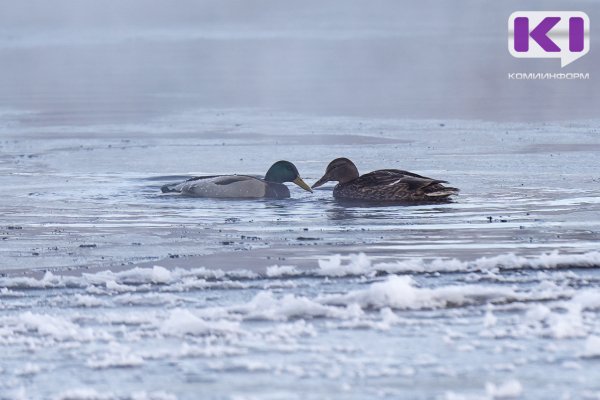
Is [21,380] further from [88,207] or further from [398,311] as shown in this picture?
[88,207]

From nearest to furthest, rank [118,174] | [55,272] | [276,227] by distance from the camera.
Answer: [55,272] → [276,227] → [118,174]

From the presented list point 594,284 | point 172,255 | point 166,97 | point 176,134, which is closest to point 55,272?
point 172,255

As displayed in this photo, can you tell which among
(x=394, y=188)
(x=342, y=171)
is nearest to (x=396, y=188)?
(x=394, y=188)

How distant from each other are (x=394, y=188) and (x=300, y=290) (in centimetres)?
498

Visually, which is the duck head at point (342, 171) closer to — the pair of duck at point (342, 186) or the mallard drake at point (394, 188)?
the pair of duck at point (342, 186)

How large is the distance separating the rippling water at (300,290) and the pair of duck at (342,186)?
0.65 ft

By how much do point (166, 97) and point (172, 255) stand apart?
18.7 m

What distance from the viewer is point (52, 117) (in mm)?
23594

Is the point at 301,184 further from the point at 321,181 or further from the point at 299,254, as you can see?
the point at 299,254
